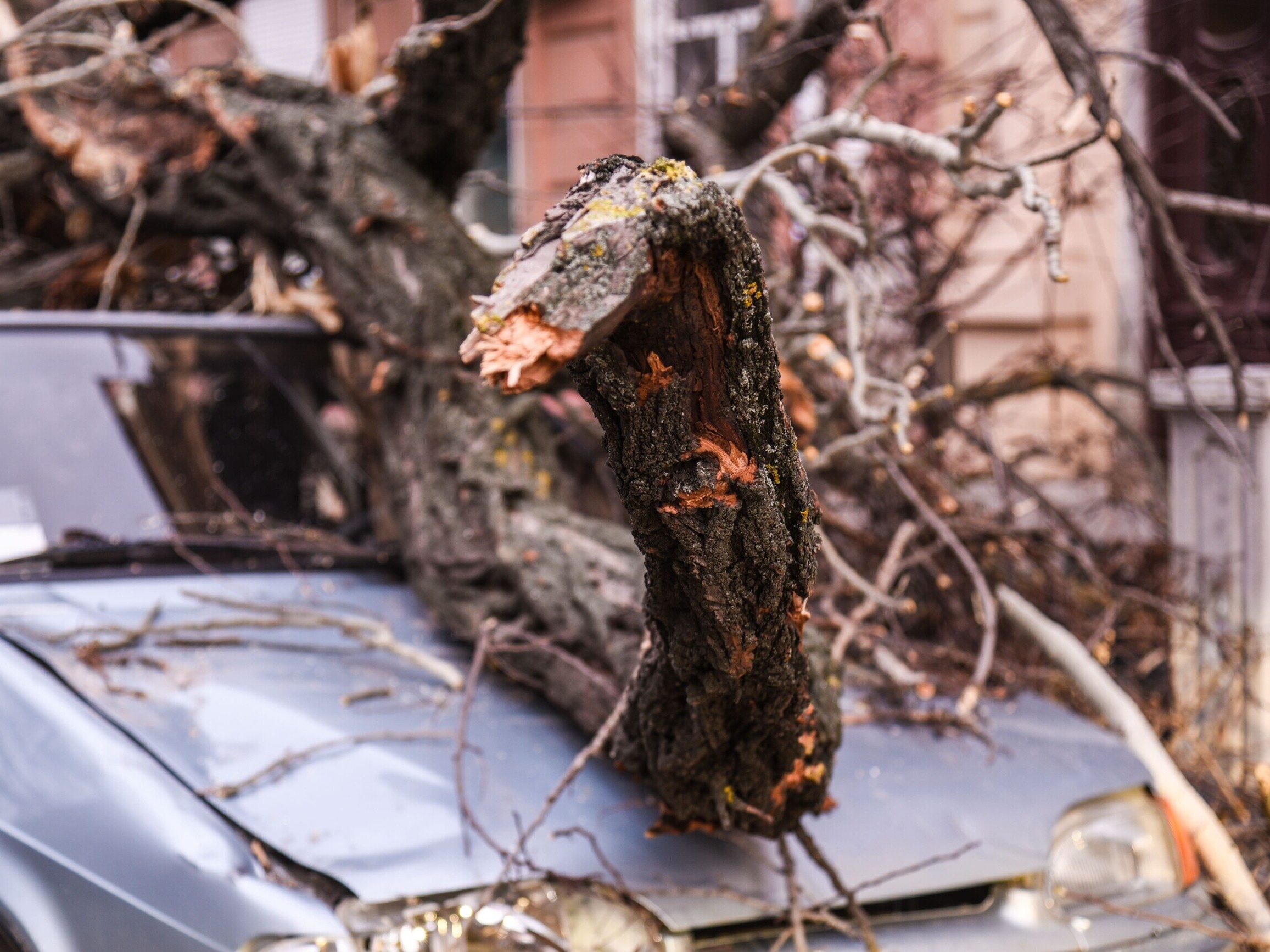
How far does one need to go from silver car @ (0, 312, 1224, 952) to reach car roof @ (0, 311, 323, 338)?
14 mm

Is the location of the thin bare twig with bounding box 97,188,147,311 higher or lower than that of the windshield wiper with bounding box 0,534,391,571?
higher

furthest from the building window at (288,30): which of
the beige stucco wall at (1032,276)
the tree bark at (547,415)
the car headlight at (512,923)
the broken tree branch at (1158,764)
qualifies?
the car headlight at (512,923)

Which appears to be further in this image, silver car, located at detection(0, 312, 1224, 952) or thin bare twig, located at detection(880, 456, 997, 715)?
thin bare twig, located at detection(880, 456, 997, 715)

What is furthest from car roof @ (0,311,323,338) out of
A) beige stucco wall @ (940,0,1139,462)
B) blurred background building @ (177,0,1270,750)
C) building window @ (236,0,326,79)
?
building window @ (236,0,326,79)

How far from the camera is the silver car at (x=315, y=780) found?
1.86m

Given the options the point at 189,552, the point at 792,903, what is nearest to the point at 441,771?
the point at 792,903

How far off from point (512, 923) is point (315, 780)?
1.51 ft

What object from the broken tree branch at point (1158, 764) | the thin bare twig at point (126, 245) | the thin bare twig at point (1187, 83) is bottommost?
the broken tree branch at point (1158, 764)

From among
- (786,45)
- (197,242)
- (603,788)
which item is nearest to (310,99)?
(197,242)

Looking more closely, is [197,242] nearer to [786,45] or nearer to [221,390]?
[221,390]

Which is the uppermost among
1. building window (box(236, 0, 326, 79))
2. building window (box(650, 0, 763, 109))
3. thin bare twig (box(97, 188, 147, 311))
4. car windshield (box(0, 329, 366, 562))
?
building window (box(236, 0, 326, 79))

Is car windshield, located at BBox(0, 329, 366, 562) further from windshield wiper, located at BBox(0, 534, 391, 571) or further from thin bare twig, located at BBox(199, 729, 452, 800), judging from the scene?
thin bare twig, located at BBox(199, 729, 452, 800)

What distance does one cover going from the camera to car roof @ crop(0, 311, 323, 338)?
2934 millimetres

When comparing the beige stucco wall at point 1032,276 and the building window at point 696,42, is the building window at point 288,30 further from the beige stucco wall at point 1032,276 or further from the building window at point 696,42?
the beige stucco wall at point 1032,276
